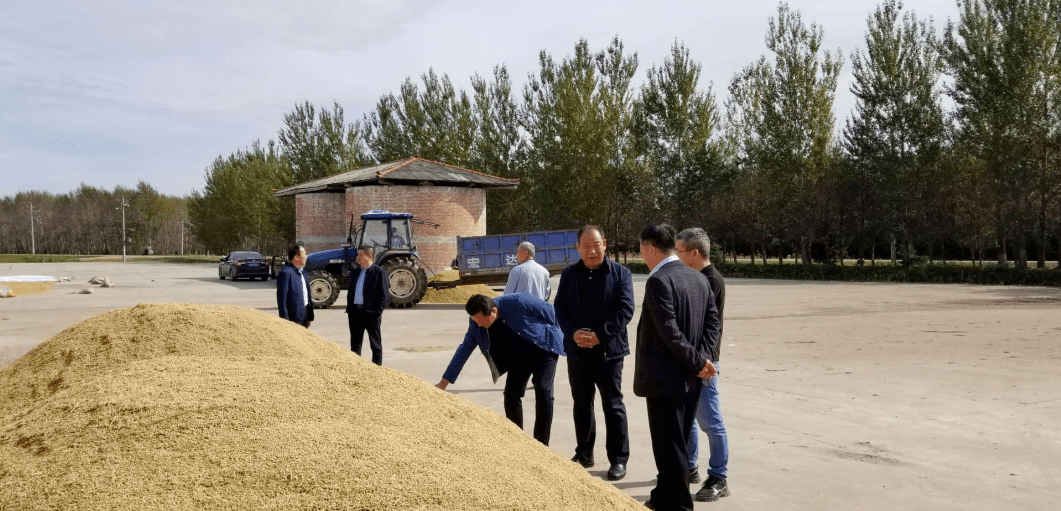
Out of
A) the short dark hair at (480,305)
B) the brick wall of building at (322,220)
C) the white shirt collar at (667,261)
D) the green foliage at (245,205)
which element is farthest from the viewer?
the green foliage at (245,205)

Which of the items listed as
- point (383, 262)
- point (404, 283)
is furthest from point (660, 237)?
point (383, 262)

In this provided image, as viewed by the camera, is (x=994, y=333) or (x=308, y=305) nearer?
(x=308, y=305)

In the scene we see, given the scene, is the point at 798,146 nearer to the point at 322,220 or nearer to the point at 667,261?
the point at 322,220

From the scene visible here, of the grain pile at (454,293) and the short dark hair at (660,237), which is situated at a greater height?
the short dark hair at (660,237)

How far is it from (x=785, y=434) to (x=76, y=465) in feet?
16.8

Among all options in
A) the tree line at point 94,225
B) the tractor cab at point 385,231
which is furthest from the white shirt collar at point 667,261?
the tree line at point 94,225

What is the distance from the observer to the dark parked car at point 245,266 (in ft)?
118

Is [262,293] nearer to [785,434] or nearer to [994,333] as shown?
[994,333]

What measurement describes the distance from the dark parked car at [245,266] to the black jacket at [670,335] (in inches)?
1347

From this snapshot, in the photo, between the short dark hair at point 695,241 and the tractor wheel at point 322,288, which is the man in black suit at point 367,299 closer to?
the short dark hair at point 695,241

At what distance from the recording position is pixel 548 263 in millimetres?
21844

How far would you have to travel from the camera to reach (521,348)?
5633 mm

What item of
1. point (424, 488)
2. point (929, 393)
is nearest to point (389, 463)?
point (424, 488)

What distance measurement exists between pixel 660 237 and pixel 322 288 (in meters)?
16.1
